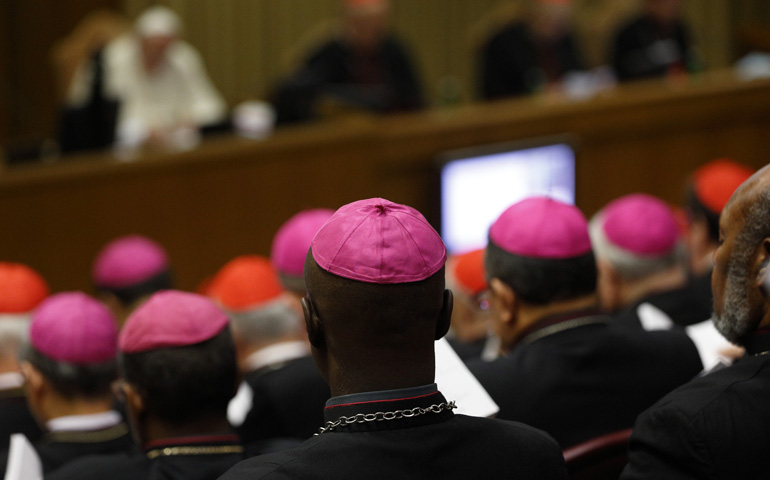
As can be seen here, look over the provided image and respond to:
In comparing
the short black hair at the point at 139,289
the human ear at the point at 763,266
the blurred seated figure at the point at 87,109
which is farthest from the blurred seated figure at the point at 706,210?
the blurred seated figure at the point at 87,109

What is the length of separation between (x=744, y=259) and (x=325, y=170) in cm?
414

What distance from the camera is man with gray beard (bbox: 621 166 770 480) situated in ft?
5.61

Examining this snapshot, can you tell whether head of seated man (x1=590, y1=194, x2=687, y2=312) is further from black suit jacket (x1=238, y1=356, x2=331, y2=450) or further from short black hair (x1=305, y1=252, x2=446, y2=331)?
short black hair (x1=305, y1=252, x2=446, y2=331)

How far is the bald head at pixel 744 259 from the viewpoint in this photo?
181cm

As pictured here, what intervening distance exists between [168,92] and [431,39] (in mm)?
3731

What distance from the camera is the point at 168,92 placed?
7512 mm

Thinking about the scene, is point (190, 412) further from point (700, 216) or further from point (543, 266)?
point (700, 216)

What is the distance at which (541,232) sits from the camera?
2564 mm

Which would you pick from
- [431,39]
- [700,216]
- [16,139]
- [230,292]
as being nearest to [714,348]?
[700,216]

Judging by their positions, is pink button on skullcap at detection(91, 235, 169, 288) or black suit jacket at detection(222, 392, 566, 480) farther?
pink button on skullcap at detection(91, 235, 169, 288)

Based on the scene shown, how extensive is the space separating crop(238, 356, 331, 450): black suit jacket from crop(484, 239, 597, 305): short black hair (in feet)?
2.21

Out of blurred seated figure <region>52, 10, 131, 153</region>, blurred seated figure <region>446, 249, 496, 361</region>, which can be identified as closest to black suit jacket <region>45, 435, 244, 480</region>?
blurred seated figure <region>446, 249, 496, 361</region>

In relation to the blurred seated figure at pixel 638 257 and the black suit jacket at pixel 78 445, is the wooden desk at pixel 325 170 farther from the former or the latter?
the black suit jacket at pixel 78 445

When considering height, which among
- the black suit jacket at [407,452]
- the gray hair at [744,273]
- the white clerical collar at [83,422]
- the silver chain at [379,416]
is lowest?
the white clerical collar at [83,422]
